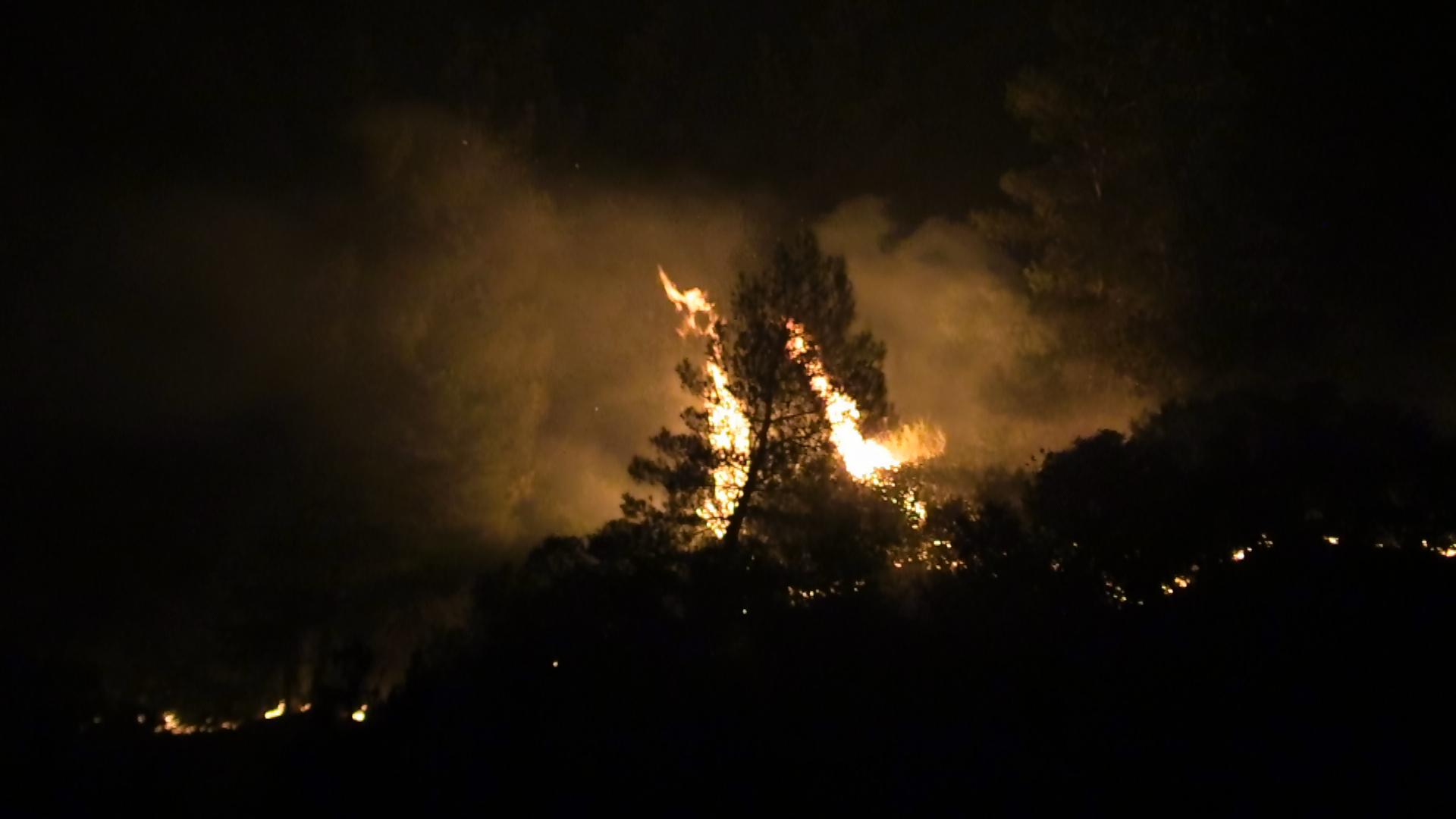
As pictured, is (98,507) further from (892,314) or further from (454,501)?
(892,314)

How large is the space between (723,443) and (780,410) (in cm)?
95

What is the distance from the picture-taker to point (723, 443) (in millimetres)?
14797

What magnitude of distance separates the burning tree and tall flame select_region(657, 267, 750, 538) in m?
0.01

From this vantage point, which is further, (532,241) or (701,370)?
(532,241)

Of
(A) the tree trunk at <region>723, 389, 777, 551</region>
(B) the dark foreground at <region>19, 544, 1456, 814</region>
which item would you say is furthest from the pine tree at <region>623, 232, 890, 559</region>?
(B) the dark foreground at <region>19, 544, 1456, 814</region>

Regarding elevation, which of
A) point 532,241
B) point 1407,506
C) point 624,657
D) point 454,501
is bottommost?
point 624,657

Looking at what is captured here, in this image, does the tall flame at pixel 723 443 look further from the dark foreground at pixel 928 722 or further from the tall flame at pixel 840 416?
the dark foreground at pixel 928 722

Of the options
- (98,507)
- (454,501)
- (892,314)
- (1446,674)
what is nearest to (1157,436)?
(1446,674)

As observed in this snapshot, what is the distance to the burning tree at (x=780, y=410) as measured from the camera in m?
14.3

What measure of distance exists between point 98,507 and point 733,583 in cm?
2222

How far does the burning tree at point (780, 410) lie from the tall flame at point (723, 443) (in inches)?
0.5

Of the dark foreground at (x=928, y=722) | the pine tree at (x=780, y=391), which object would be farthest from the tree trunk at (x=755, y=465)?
the dark foreground at (x=928, y=722)

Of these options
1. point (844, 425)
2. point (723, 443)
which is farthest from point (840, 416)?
point (723, 443)

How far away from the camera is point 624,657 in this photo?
9.93 meters
